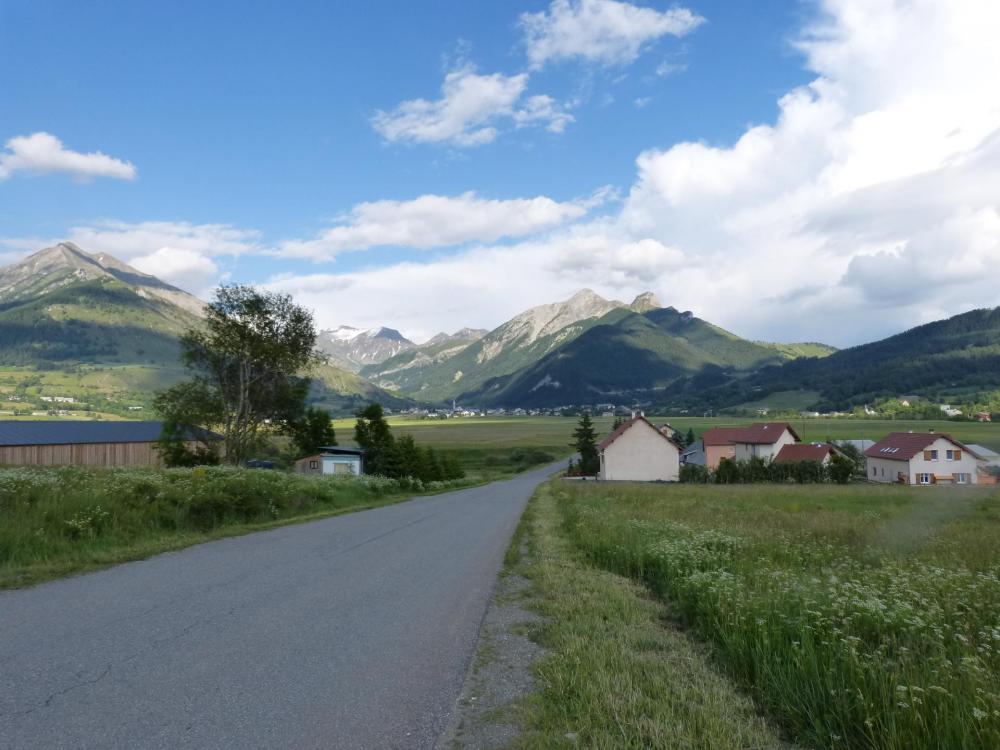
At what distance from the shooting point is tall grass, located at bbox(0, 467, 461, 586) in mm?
11625

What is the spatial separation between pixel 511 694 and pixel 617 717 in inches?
46.3

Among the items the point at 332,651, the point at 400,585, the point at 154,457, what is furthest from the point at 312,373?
the point at 332,651

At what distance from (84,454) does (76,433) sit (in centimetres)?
277

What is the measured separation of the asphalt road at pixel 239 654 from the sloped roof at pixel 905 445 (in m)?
81.0

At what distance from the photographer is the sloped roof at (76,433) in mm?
56028

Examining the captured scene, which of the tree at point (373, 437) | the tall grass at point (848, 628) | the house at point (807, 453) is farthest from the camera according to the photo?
the house at point (807, 453)

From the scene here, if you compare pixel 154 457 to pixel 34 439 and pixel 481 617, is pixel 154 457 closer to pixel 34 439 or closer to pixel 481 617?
pixel 34 439

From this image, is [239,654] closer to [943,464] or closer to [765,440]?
[943,464]

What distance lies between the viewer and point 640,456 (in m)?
75.9

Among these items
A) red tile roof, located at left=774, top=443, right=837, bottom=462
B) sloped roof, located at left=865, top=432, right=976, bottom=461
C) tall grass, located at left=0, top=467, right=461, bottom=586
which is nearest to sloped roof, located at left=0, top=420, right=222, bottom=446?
tall grass, located at left=0, top=467, right=461, bottom=586

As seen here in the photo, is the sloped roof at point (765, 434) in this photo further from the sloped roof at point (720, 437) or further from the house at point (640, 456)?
the house at point (640, 456)

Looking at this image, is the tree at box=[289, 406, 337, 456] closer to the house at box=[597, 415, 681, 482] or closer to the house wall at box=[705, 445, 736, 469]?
the house at box=[597, 415, 681, 482]

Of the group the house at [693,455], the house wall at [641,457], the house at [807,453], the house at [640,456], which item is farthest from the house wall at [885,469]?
the house at [640,456]

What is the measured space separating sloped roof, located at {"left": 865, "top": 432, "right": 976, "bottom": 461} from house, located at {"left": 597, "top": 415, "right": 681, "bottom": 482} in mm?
27664
